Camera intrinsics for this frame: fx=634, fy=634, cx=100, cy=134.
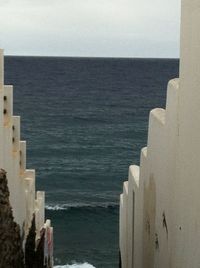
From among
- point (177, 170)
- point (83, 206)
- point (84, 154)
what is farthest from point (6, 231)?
point (84, 154)

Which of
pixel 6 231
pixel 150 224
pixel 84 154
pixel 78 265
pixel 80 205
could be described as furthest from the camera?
pixel 84 154

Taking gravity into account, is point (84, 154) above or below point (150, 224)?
below

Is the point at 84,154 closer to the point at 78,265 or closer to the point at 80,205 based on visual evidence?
the point at 80,205

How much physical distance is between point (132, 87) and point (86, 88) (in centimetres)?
1041

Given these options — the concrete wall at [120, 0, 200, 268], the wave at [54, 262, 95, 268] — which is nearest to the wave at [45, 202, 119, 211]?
the wave at [54, 262, 95, 268]

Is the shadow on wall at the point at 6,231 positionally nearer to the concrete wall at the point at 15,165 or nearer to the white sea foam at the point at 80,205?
the concrete wall at the point at 15,165

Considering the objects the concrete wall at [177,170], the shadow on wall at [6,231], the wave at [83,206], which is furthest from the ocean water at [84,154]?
the shadow on wall at [6,231]

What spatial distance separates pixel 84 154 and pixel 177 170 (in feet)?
162

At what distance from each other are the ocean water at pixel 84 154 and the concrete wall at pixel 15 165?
44.8ft

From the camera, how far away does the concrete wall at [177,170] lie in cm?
1111

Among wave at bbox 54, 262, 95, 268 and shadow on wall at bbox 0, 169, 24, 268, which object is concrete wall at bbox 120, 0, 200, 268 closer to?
shadow on wall at bbox 0, 169, 24, 268

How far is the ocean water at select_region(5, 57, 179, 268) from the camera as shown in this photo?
122 feet

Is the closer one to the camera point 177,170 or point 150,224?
point 177,170

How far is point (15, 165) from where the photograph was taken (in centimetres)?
1658
